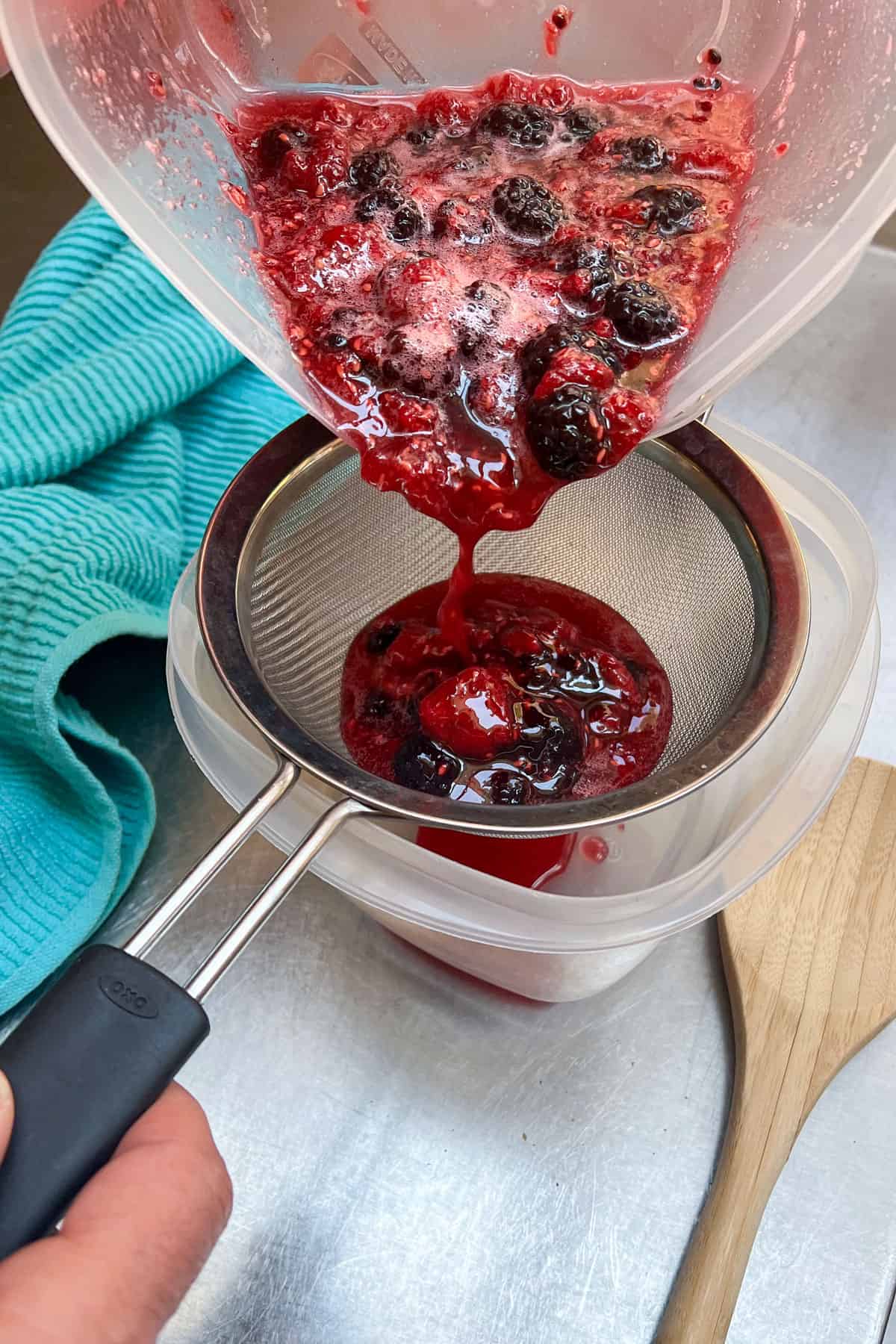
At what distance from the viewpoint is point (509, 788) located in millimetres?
816

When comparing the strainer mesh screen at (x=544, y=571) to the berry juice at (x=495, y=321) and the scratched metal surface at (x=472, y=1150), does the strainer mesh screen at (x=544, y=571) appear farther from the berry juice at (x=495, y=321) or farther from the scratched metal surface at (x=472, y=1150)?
the scratched metal surface at (x=472, y=1150)

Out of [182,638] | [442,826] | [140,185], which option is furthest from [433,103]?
[442,826]

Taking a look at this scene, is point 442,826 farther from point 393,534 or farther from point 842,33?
point 842,33

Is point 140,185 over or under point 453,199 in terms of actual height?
over

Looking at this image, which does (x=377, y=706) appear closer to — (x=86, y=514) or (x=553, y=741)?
(x=553, y=741)

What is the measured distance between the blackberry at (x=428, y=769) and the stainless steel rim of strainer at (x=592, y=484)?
8cm

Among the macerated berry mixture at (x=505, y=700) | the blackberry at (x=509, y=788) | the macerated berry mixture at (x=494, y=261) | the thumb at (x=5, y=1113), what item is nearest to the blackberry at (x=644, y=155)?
the macerated berry mixture at (x=494, y=261)

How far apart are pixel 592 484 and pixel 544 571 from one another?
0.09m

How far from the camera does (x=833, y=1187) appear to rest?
32.7 inches

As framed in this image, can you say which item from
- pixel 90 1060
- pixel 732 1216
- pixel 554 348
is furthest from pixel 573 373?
pixel 732 1216

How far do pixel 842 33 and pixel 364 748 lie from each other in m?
0.63

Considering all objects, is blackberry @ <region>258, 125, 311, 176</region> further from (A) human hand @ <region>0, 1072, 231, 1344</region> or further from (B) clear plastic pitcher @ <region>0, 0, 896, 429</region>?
(A) human hand @ <region>0, 1072, 231, 1344</region>

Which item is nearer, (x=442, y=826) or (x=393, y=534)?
(x=442, y=826)

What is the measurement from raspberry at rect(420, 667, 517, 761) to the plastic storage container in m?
0.09
